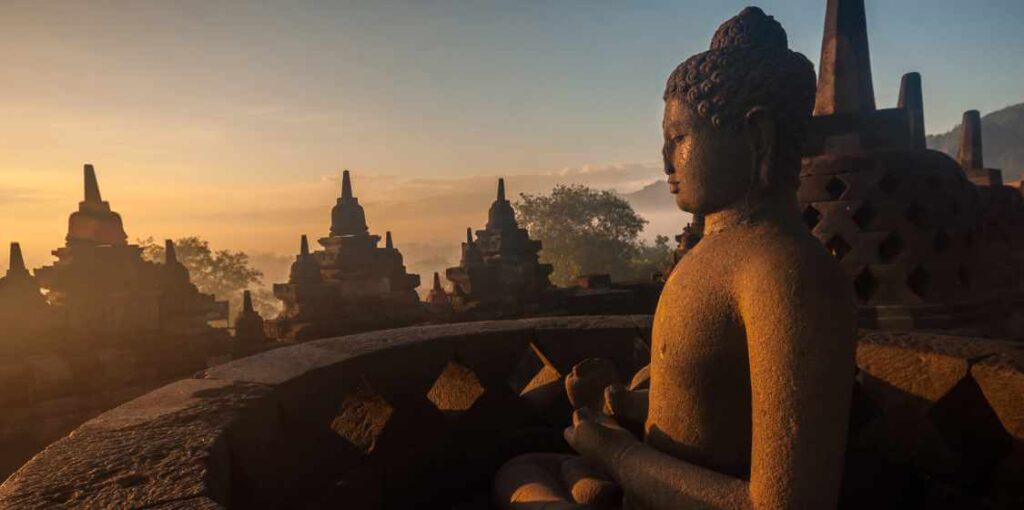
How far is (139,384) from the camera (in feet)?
24.4

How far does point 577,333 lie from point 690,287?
145cm

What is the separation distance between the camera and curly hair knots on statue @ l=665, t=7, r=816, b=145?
161cm

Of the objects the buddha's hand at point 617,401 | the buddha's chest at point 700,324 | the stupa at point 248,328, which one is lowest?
the stupa at point 248,328

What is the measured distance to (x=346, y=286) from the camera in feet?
44.7

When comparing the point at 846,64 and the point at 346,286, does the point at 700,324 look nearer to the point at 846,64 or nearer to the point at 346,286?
the point at 846,64

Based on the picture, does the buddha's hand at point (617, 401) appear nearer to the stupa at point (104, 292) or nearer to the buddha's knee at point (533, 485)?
the buddha's knee at point (533, 485)

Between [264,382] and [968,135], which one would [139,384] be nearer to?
[264,382]

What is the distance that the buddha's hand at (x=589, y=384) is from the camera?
2264 mm

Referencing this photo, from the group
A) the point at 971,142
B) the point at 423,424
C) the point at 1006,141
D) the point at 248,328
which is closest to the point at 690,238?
the point at 971,142

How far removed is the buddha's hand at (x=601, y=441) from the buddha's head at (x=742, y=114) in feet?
2.36

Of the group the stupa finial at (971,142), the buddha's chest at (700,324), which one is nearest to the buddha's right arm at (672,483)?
the buddha's chest at (700,324)

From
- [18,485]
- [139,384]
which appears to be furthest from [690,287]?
[139,384]

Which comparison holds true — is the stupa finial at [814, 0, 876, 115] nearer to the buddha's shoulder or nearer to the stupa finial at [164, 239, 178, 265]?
the buddha's shoulder

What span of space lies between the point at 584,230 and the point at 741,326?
39.1 m
